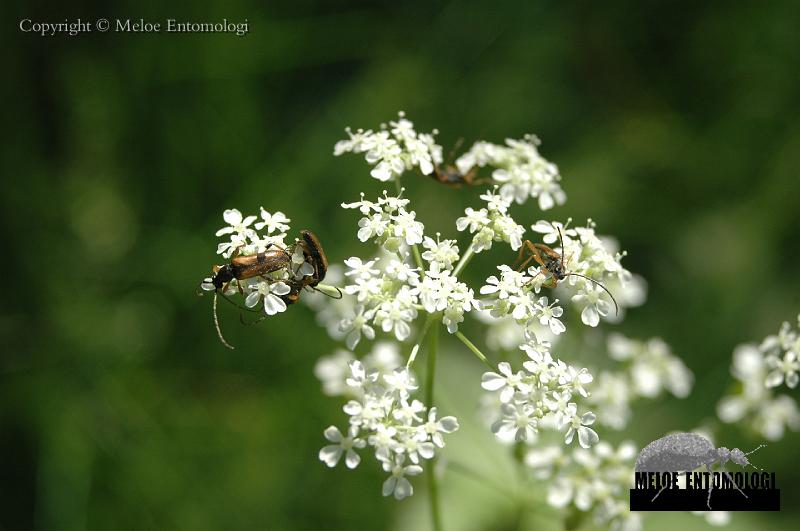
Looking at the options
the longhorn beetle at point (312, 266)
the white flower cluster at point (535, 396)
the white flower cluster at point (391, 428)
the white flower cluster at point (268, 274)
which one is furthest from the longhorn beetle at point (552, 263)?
the white flower cluster at point (268, 274)

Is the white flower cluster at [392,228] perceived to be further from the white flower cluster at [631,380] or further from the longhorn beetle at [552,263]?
the white flower cluster at [631,380]

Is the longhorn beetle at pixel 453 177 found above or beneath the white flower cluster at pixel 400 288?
above

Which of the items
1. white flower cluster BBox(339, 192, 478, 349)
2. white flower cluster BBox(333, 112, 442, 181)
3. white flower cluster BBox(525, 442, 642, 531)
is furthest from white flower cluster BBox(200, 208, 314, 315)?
white flower cluster BBox(525, 442, 642, 531)

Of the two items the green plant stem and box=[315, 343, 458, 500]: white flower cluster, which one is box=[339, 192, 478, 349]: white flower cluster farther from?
box=[315, 343, 458, 500]: white flower cluster

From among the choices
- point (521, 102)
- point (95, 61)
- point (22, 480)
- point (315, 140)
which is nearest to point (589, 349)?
point (521, 102)

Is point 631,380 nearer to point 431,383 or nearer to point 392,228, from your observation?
point 431,383
